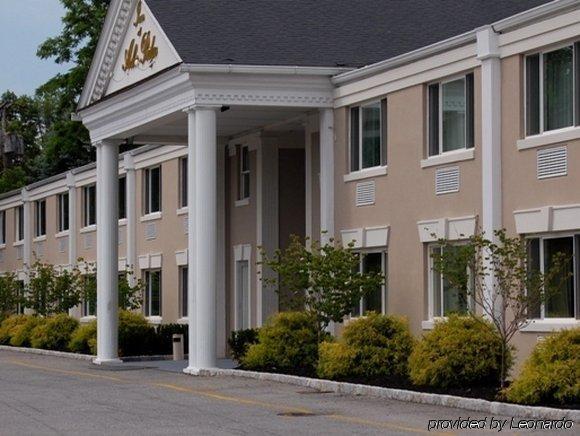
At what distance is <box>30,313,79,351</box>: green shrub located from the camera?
44125 millimetres

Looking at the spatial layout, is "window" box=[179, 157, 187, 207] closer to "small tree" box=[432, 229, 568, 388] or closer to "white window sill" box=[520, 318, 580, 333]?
"small tree" box=[432, 229, 568, 388]

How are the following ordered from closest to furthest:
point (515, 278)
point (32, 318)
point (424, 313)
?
point (515, 278) → point (424, 313) → point (32, 318)

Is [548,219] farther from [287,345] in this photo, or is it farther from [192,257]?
[192,257]

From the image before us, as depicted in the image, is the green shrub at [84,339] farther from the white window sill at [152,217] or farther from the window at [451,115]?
the window at [451,115]

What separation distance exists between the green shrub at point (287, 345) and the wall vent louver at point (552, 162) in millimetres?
6975

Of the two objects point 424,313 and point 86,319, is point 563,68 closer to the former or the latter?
point 424,313

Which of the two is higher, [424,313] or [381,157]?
[381,157]

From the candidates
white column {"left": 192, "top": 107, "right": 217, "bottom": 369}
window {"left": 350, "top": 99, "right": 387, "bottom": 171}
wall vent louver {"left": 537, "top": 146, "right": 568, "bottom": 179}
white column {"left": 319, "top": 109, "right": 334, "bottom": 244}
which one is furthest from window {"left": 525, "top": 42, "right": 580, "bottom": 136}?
white column {"left": 192, "top": 107, "right": 217, "bottom": 369}

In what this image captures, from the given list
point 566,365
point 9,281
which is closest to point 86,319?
point 9,281

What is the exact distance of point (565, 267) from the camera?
2366cm

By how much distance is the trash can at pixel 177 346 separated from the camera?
38.3 meters

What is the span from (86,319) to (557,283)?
28218mm

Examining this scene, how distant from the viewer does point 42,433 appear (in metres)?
18.6

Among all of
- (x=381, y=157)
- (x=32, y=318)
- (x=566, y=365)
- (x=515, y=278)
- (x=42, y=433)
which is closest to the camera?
(x=42, y=433)
